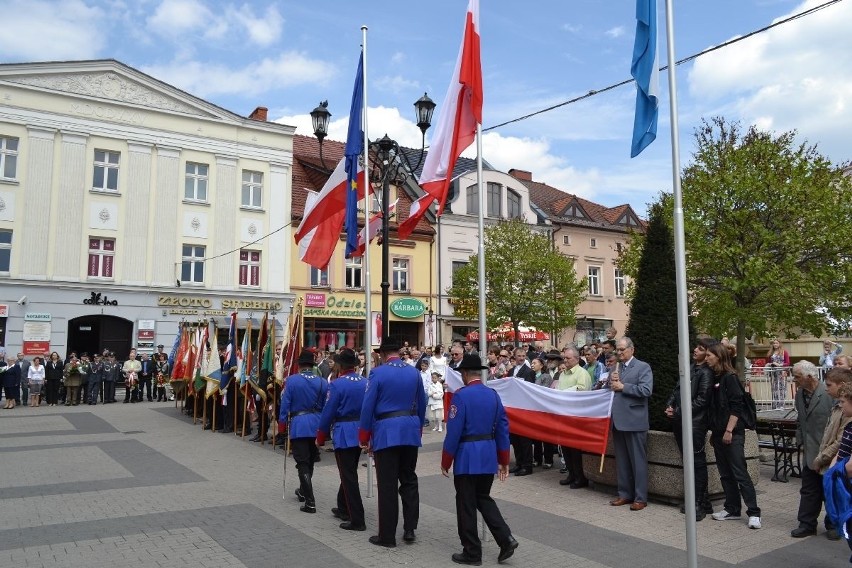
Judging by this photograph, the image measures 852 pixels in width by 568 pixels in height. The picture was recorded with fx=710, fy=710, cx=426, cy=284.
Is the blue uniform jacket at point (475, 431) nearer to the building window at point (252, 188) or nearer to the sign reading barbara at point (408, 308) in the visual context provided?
the building window at point (252, 188)

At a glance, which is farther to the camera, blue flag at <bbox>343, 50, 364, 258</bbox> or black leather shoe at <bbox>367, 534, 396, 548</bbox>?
blue flag at <bbox>343, 50, 364, 258</bbox>

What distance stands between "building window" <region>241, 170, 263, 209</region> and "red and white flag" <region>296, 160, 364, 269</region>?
69.6 feet

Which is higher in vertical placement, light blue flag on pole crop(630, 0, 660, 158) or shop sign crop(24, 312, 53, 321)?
light blue flag on pole crop(630, 0, 660, 158)

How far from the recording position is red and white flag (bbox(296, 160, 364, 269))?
39.6 feet

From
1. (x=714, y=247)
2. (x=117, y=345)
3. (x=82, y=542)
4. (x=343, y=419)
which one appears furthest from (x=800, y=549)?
(x=117, y=345)

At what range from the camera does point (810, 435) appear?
7.91 metres

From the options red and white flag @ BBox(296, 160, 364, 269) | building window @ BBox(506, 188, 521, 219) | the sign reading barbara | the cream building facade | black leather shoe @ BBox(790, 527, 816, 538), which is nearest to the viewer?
black leather shoe @ BBox(790, 527, 816, 538)

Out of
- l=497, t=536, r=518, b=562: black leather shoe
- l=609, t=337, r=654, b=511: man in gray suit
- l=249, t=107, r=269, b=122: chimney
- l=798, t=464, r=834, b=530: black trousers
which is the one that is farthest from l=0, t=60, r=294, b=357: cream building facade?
l=798, t=464, r=834, b=530: black trousers

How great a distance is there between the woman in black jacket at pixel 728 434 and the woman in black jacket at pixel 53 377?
71.2 feet

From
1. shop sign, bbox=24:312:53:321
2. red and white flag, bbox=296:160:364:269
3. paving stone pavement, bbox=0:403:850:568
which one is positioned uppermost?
red and white flag, bbox=296:160:364:269

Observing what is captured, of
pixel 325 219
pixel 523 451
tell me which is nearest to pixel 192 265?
pixel 325 219

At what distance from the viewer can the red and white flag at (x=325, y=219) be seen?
1207cm

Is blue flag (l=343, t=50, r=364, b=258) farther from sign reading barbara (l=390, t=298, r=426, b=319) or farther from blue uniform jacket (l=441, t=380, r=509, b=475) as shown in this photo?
sign reading barbara (l=390, t=298, r=426, b=319)

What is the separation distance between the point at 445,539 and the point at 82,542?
3581 mm
